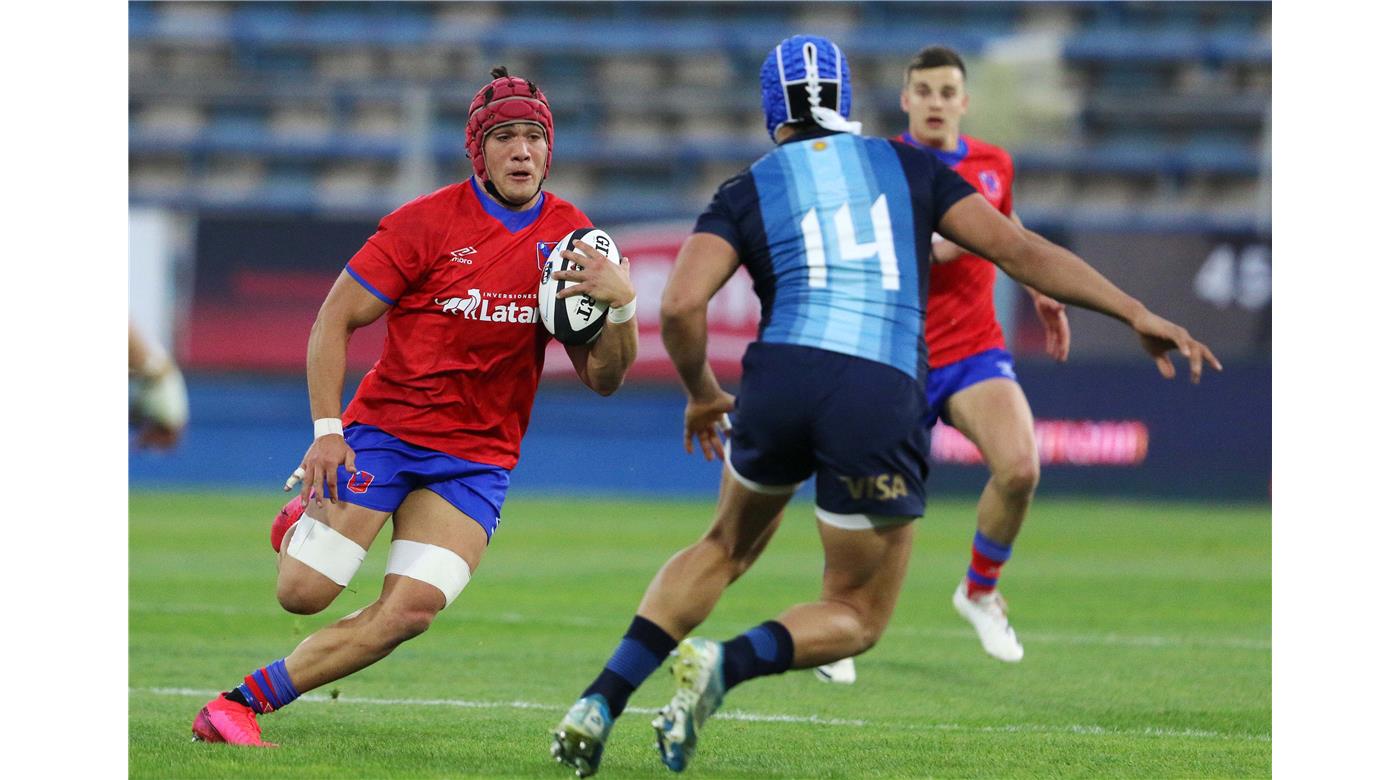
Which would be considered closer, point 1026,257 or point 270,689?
point 1026,257

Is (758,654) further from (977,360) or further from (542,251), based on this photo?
(977,360)

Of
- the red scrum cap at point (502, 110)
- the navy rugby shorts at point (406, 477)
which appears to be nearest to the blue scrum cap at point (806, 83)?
the red scrum cap at point (502, 110)

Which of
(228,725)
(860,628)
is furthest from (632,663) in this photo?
(228,725)

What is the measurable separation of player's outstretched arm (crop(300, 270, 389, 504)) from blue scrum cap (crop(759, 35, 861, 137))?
53.2 inches

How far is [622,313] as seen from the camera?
16.4 feet

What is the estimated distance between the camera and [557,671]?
23.4 feet

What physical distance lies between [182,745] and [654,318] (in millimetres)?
13462

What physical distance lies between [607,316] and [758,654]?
1.17 meters

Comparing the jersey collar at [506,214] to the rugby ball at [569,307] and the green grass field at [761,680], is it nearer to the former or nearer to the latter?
the rugby ball at [569,307]

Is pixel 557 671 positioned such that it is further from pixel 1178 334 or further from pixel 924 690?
pixel 1178 334

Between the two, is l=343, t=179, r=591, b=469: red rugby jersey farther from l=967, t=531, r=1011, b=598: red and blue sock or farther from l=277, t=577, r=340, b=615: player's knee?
l=967, t=531, r=1011, b=598: red and blue sock

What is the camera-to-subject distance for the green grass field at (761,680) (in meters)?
5.05

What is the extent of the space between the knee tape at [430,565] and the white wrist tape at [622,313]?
0.86 metres

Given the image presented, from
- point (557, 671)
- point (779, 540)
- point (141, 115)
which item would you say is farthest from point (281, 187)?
point (557, 671)
